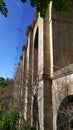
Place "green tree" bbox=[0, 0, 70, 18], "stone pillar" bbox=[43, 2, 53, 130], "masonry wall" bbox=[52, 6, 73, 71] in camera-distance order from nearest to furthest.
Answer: "green tree" bbox=[0, 0, 70, 18] < "stone pillar" bbox=[43, 2, 53, 130] < "masonry wall" bbox=[52, 6, 73, 71]

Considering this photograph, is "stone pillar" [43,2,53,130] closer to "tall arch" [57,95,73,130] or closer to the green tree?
"tall arch" [57,95,73,130]

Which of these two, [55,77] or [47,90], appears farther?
[47,90]

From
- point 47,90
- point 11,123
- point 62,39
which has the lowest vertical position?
point 11,123

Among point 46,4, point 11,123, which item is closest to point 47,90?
point 11,123

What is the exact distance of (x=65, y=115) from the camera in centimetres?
1155

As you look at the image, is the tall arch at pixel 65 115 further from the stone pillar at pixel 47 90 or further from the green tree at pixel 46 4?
the green tree at pixel 46 4

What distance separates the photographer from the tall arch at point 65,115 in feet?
36.8

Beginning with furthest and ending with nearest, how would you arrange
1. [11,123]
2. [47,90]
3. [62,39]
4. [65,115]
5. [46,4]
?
1. [62,39]
2. [11,123]
3. [47,90]
4. [65,115]
5. [46,4]

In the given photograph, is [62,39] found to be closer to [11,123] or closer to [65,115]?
[65,115]

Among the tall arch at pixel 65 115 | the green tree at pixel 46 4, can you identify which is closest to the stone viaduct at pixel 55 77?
the tall arch at pixel 65 115

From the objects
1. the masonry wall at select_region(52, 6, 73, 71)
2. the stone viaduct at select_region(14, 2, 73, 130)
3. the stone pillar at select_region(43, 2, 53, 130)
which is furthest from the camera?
the masonry wall at select_region(52, 6, 73, 71)

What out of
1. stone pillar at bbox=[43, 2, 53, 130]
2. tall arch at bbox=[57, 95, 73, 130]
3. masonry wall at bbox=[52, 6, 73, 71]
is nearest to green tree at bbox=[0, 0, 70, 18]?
tall arch at bbox=[57, 95, 73, 130]

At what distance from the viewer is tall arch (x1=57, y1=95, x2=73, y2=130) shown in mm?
11231

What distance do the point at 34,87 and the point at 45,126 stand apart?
3.44 m
